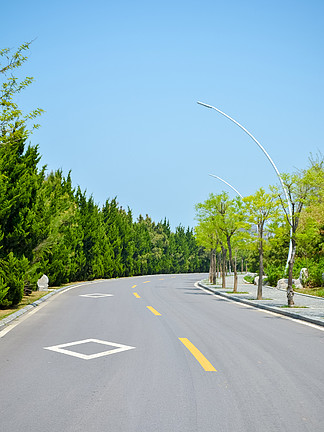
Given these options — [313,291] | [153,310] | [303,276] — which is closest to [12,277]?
[153,310]

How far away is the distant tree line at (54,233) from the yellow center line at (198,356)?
5.87 meters

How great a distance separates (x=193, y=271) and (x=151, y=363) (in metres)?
70.4

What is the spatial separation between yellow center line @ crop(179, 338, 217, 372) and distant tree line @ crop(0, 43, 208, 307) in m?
5.87

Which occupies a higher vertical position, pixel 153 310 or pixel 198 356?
pixel 153 310

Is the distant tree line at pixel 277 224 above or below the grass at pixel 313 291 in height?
above

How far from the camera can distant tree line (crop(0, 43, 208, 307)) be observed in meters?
A: 13.7

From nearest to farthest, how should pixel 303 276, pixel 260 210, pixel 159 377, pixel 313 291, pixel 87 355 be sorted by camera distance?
pixel 159 377 < pixel 87 355 < pixel 260 210 < pixel 313 291 < pixel 303 276

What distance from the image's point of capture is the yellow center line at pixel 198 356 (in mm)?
6840

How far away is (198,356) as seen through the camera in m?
7.67

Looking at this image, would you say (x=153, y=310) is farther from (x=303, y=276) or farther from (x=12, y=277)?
(x=303, y=276)

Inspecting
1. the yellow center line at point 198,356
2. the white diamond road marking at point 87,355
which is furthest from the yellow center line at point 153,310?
the white diamond road marking at point 87,355

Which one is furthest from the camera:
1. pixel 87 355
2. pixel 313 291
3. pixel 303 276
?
pixel 303 276

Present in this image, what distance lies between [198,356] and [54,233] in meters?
12.8

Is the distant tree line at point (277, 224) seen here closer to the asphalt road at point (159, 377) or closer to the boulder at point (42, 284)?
the asphalt road at point (159, 377)
